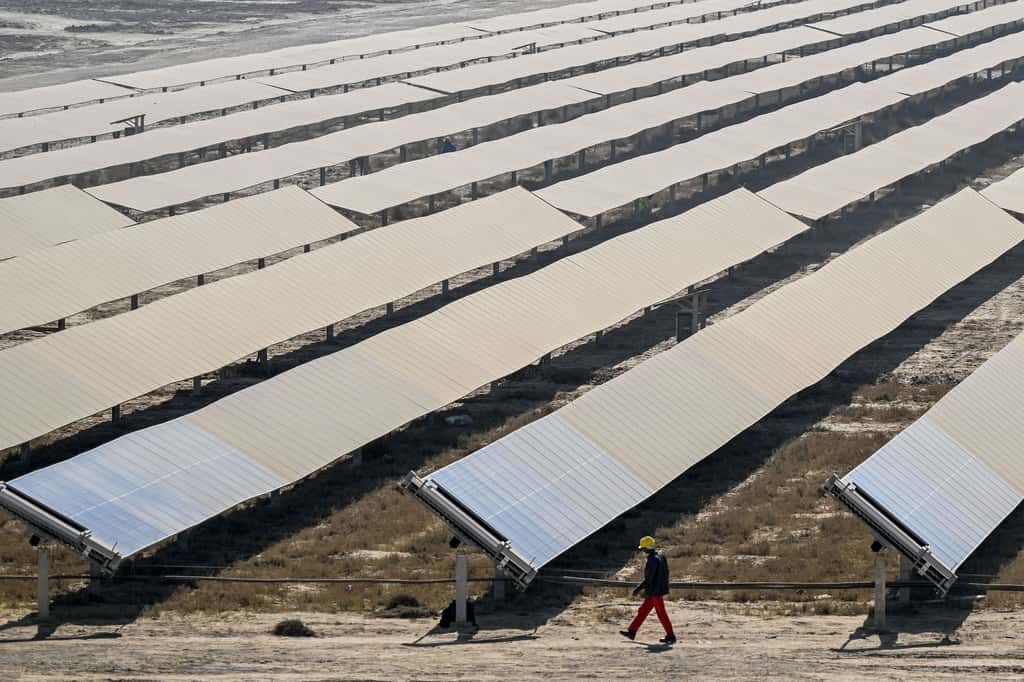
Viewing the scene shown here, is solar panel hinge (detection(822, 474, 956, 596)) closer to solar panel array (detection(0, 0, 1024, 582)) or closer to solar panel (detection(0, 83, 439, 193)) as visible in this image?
solar panel array (detection(0, 0, 1024, 582))

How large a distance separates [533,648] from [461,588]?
1.37 m

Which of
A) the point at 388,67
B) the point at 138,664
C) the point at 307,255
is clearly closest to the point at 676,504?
the point at 138,664

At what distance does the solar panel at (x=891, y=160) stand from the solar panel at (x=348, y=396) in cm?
518

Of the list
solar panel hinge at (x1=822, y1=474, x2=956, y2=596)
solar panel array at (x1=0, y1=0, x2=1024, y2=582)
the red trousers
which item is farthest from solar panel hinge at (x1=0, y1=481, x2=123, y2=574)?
solar panel hinge at (x1=822, y1=474, x2=956, y2=596)

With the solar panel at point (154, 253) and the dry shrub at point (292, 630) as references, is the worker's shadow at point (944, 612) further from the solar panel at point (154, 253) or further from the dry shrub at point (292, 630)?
the solar panel at point (154, 253)

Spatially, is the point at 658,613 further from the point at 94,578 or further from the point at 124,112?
the point at 124,112

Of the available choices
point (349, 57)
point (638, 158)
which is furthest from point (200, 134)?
point (349, 57)

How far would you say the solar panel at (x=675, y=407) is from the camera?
81.8ft

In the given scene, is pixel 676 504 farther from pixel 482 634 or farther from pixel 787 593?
pixel 482 634

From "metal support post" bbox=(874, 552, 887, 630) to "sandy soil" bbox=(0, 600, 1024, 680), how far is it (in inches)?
8.4

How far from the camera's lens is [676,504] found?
29.1 metres

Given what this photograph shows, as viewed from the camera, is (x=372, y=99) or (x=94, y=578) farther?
(x=372, y=99)

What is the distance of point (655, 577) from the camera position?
72.9 ft

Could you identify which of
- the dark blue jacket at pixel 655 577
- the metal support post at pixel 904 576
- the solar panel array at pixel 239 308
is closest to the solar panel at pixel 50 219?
the solar panel array at pixel 239 308
